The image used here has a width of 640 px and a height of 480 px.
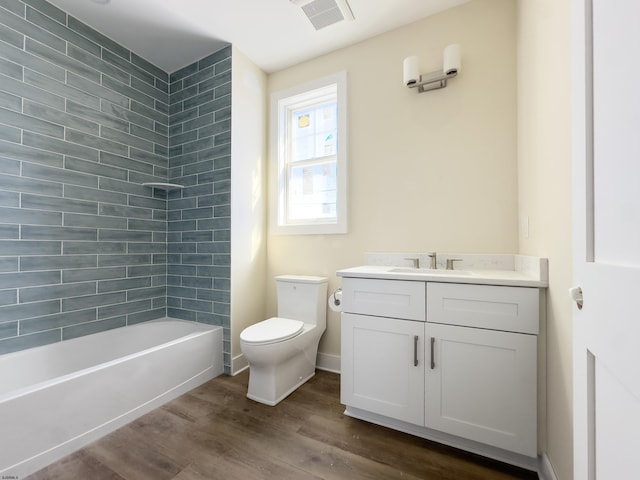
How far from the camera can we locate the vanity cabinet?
1.25 m

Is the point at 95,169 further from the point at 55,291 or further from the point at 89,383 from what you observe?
the point at 89,383

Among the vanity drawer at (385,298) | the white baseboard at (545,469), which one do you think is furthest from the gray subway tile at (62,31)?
the white baseboard at (545,469)

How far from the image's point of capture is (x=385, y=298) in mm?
1557

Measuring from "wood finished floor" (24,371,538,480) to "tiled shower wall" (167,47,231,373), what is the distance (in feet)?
2.21

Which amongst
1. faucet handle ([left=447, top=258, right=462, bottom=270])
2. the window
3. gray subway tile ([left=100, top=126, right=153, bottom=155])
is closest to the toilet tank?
the window

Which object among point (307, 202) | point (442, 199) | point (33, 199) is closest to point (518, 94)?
point (442, 199)

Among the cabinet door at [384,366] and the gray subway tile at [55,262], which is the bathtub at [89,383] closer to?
the gray subway tile at [55,262]

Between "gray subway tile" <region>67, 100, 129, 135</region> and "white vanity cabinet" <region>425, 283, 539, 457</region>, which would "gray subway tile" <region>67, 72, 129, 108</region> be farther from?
"white vanity cabinet" <region>425, 283, 539, 457</region>

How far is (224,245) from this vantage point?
2.29 meters

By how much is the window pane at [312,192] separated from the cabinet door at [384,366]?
1.11 meters

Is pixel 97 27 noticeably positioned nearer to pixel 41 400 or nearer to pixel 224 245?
pixel 224 245

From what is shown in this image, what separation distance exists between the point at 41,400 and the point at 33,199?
126 centimetres

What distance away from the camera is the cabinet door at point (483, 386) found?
4.07ft

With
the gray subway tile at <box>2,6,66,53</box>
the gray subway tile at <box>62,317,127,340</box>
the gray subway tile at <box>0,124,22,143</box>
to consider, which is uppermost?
the gray subway tile at <box>2,6,66,53</box>
